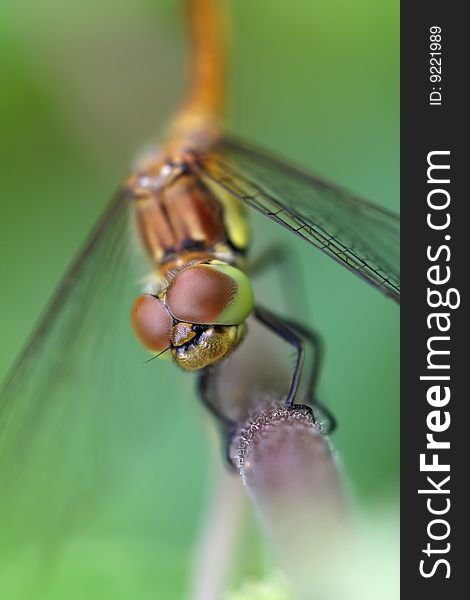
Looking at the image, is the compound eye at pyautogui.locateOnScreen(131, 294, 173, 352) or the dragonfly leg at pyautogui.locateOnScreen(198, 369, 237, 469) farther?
the dragonfly leg at pyautogui.locateOnScreen(198, 369, 237, 469)

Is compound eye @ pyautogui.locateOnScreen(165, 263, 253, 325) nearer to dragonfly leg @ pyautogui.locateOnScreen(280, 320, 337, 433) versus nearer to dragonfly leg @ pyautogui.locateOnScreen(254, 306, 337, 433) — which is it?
dragonfly leg @ pyautogui.locateOnScreen(254, 306, 337, 433)

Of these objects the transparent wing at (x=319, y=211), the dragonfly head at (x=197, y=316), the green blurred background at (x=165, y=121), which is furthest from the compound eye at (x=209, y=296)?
the green blurred background at (x=165, y=121)

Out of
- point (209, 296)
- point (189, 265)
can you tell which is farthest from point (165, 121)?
point (209, 296)

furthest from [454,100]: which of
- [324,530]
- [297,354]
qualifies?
[324,530]

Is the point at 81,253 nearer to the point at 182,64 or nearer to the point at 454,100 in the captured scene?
the point at 454,100

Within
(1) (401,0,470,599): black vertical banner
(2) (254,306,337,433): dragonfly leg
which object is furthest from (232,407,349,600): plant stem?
(1) (401,0,470,599): black vertical banner

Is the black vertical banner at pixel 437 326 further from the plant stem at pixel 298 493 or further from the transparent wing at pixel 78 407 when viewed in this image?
the transparent wing at pixel 78 407
